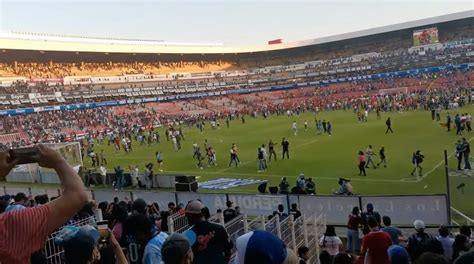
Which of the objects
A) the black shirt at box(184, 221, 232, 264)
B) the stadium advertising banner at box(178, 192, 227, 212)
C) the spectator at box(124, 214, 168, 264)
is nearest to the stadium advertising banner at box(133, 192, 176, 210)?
the stadium advertising banner at box(178, 192, 227, 212)

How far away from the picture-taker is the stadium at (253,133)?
454 inches

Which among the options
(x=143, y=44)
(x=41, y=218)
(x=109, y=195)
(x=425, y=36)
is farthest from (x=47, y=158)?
(x=425, y=36)

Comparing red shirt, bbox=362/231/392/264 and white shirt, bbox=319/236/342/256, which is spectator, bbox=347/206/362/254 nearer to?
white shirt, bbox=319/236/342/256

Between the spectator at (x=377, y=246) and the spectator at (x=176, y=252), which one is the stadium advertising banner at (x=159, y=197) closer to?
the spectator at (x=377, y=246)

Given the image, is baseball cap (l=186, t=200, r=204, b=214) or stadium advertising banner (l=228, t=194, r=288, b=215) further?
stadium advertising banner (l=228, t=194, r=288, b=215)

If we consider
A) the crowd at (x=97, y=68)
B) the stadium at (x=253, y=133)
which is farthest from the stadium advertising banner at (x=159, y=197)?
the crowd at (x=97, y=68)

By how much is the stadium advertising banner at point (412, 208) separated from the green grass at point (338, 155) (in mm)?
1048

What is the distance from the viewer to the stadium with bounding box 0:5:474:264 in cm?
1153

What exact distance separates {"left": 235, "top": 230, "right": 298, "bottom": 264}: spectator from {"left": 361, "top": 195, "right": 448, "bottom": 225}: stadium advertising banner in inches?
501

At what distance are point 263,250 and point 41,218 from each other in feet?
4.03

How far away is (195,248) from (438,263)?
2729 mm

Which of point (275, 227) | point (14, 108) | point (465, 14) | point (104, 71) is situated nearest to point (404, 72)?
point (465, 14)

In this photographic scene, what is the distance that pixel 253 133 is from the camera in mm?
45281

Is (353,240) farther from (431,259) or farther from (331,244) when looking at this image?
(431,259)
